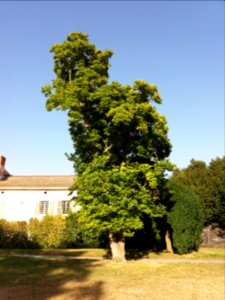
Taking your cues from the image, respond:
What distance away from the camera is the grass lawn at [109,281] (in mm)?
9523

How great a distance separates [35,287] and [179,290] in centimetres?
485

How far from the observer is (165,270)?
14.2 m

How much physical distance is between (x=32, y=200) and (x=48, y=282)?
65.9 feet

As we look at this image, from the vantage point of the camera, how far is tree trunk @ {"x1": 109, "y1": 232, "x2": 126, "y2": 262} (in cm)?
1652

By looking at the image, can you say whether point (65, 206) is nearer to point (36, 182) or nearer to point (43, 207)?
point (43, 207)

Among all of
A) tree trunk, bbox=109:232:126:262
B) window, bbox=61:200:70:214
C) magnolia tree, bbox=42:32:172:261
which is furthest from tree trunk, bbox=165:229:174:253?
window, bbox=61:200:70:214

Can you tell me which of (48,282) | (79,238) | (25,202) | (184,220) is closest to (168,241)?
(184,220)

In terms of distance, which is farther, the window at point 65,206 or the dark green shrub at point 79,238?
the window at point 65,206

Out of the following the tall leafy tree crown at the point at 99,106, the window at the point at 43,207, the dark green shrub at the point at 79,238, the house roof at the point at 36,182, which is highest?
the tall leafy tree crown at the point at 99,106

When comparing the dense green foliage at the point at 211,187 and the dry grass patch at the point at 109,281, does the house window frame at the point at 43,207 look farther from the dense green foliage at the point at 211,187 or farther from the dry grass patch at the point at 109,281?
the dense green foliage at the point at 211,187

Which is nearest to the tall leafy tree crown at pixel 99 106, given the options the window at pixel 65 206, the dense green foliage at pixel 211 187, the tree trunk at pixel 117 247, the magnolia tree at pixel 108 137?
the magnolia tree at pixel 108 137

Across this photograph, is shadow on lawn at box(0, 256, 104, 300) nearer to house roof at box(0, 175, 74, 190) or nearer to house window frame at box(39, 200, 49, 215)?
house window frame at box(39, 200, 49, 215)

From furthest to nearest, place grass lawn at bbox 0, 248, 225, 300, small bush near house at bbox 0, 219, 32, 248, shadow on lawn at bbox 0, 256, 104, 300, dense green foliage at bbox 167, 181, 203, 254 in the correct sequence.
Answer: small bush near house at bbox 0, 219, 32, 248 < dense green foliage at bbox 167, 181, 203, 254 < grass lawn at bbox 0, 248, 225, 300 < shadow on lawn at bbox 0, 256, 104, 300

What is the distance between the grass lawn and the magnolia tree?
249 centimetres
